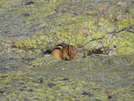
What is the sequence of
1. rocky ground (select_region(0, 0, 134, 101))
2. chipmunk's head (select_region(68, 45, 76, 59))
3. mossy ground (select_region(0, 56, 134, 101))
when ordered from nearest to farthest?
Answer: mossy ground (select_region(0, 56, 134, 101)) → rocky ground (select_region(0, 0, 134, 101)) → chipmunk's head (select_region(68, 45, 76, 59))

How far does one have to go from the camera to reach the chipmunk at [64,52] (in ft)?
24.7

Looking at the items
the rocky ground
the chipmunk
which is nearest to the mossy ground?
the rocky ground

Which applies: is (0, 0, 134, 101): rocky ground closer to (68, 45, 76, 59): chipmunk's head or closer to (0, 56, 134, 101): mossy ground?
(0, 56, 134, 101): mossy ground

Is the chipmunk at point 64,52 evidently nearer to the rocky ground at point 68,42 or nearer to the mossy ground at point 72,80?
the rocky ground at point 68,42

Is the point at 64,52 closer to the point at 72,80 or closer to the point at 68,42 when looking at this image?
the point at 68,42

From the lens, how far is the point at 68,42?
852 cm

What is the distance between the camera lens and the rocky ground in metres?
4.81

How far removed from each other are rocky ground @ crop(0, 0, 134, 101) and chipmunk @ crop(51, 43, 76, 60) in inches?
11.4

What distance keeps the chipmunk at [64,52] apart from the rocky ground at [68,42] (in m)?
0.29

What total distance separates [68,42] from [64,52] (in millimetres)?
842

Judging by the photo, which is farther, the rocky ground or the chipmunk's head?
the chipmunk's head

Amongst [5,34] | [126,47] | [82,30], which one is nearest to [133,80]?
[126,47]

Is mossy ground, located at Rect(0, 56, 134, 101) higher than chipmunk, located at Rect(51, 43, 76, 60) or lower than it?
lower

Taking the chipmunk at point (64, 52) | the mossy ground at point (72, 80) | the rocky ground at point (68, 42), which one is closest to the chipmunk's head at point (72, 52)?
the chipmunk at point (64, 52)
